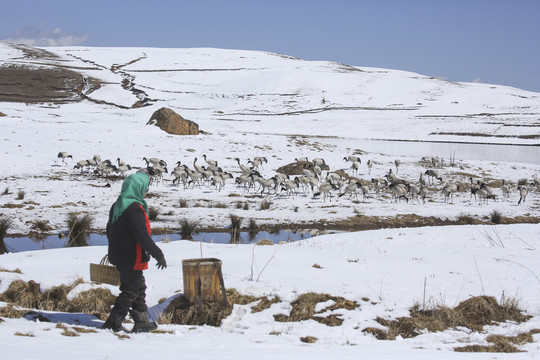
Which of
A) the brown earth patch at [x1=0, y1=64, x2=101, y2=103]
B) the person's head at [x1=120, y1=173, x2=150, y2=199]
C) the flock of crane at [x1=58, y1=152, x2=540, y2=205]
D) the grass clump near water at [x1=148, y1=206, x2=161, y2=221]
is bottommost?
the grass clump near water at [x1=148, y1=206, x2=161, y2=221]

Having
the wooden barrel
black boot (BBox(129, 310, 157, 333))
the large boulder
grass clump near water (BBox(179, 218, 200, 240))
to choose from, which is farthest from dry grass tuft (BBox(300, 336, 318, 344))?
the large boulder

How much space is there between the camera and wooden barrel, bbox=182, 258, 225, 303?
23.4ft

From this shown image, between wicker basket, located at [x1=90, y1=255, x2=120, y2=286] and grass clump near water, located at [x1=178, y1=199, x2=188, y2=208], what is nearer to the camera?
wicker basket, located at [x1=90, y1=255, x2=120, y2=286]

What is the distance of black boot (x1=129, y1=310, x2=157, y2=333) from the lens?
6.29 m

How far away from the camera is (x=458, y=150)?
46688 mm

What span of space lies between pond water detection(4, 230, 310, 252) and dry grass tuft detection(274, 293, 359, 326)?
6.43 metres

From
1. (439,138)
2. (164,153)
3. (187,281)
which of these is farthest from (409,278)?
(439,138)

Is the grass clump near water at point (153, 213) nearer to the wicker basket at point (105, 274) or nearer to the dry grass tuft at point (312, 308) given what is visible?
the wicker basket at point (105, 274)

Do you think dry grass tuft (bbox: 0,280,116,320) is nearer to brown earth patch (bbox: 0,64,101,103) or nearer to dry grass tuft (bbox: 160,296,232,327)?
dry grass tuft (bbox: 160,296,232,327)

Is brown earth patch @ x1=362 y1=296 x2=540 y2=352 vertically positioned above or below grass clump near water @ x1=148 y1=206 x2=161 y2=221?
below

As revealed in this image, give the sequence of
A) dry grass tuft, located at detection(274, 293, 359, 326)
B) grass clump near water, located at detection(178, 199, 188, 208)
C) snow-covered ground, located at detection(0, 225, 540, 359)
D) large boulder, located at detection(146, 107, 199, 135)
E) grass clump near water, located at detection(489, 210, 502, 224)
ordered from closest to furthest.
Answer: snow-covered ground, located at detection(0, 225, 540, 359) → dry grass tuft, located at detection(274, 293, 359, 326) → grass clump near water, located at detection(489, 210, 502, 224) → grass clump near water, located at detection(178, 199, 188, 208) → large boulder, located at detection(146, 107, 199, 135)

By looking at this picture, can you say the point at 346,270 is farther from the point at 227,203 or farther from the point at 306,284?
the point at 227,203

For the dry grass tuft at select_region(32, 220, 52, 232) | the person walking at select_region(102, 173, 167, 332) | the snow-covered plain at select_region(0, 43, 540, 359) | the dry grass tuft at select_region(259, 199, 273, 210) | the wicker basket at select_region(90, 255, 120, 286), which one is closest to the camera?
the snow-covered plain at select_region(0, 43, 540, 359)

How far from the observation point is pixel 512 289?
8.24m
